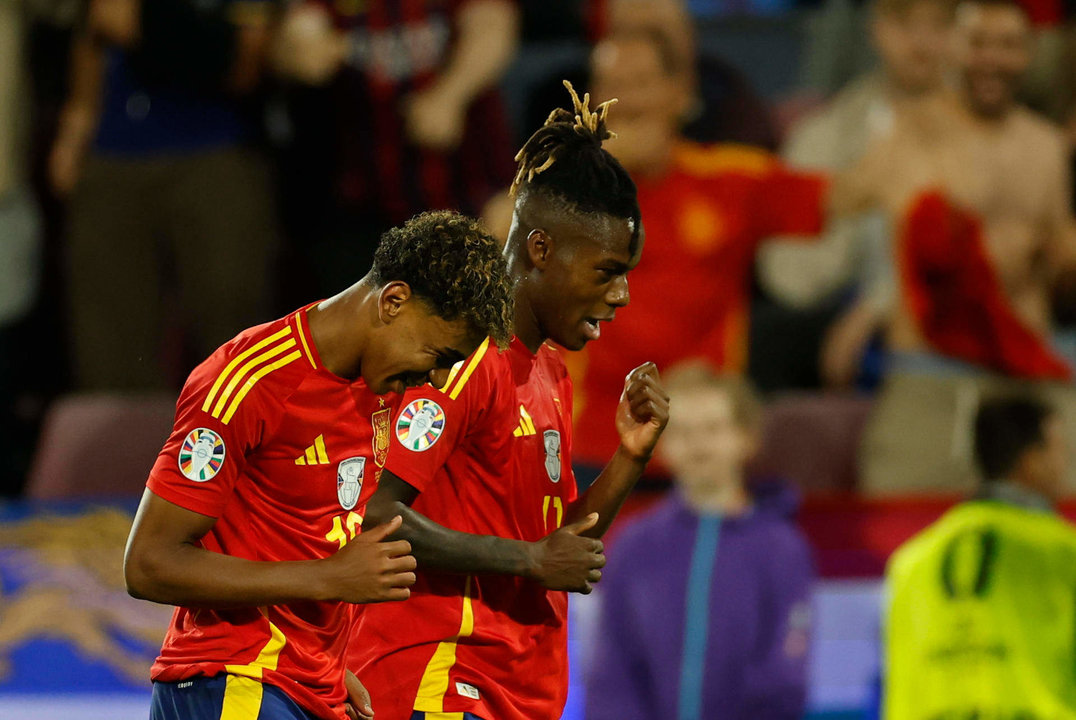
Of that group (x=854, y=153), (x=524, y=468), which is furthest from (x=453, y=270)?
(x=854, y=153)

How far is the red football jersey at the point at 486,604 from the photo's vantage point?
3.12 meters

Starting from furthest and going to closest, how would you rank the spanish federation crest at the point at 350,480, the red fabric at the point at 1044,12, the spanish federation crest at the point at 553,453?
1. the red fabric at the point at 1044,12
2. the spanish federation crest at the point at 553,453
3. the spanish federation crest at the point at 350,480

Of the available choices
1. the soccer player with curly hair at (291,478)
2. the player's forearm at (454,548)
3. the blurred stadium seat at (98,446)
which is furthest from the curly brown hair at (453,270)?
the blurred stadium seat at (98,446)

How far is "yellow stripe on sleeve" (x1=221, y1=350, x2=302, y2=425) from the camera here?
2.69m

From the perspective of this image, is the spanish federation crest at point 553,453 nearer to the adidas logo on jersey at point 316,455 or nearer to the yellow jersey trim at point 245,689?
the adidas logo on jersey at point 316,455

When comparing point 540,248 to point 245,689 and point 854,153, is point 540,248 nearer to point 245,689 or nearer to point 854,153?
point 245,689

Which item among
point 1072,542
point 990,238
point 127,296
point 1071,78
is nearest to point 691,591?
point 1072,542

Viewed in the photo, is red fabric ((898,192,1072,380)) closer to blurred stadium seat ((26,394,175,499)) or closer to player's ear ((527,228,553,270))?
blurred stadium seat ((26,394,175,499))

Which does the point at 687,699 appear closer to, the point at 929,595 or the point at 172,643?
the point at 929,595

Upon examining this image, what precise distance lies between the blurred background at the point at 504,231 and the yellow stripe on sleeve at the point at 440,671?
7.11ft

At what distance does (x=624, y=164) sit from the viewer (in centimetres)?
550

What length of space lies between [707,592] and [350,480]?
2434 mm

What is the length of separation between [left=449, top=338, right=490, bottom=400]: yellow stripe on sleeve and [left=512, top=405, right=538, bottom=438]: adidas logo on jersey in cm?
14

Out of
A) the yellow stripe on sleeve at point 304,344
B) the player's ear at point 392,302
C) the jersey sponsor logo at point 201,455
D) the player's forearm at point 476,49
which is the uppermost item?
the player's forearm at point 476,49
